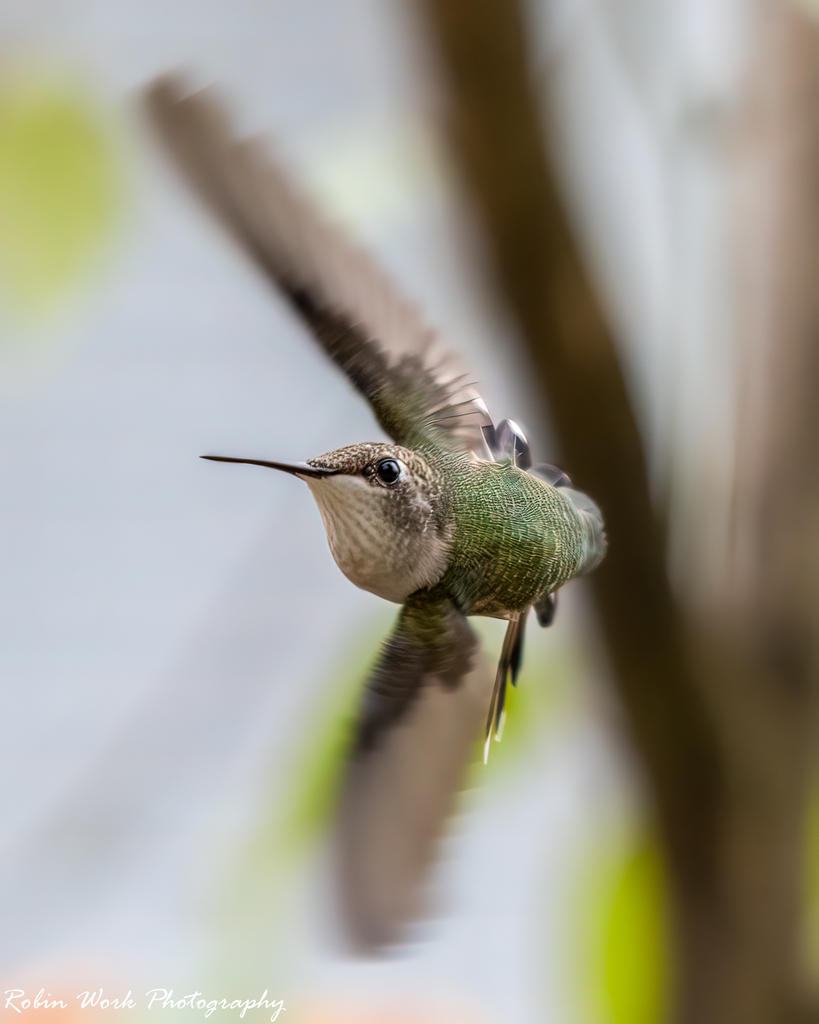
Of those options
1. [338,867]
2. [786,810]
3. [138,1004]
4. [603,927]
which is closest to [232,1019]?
[138,1004]

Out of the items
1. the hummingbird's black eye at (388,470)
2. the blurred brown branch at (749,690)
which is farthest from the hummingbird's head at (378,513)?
the blurred brown branch at (749,690)

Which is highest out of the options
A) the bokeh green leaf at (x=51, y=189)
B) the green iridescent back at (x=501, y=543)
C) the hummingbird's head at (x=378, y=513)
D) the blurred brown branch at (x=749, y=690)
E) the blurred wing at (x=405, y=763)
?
the bokeh green leaf at (x=51, y=189)

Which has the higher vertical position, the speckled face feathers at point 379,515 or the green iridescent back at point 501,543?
the speckled face feathers at point 379,515

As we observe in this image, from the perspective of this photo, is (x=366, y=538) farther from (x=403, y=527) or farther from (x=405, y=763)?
(x=405, y=763)

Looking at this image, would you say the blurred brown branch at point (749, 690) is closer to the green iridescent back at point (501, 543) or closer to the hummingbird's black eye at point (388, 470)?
the green iridescent back at point (501, 543)

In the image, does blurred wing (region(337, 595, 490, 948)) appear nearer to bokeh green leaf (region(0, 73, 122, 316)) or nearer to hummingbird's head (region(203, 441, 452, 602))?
hummingbird's head (region(203, 441, 452, 602))

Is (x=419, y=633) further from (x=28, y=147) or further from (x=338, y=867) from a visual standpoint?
(x=28, y=147)

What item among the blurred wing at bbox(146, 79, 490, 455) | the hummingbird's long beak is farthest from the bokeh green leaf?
the hummingbird's long beak
